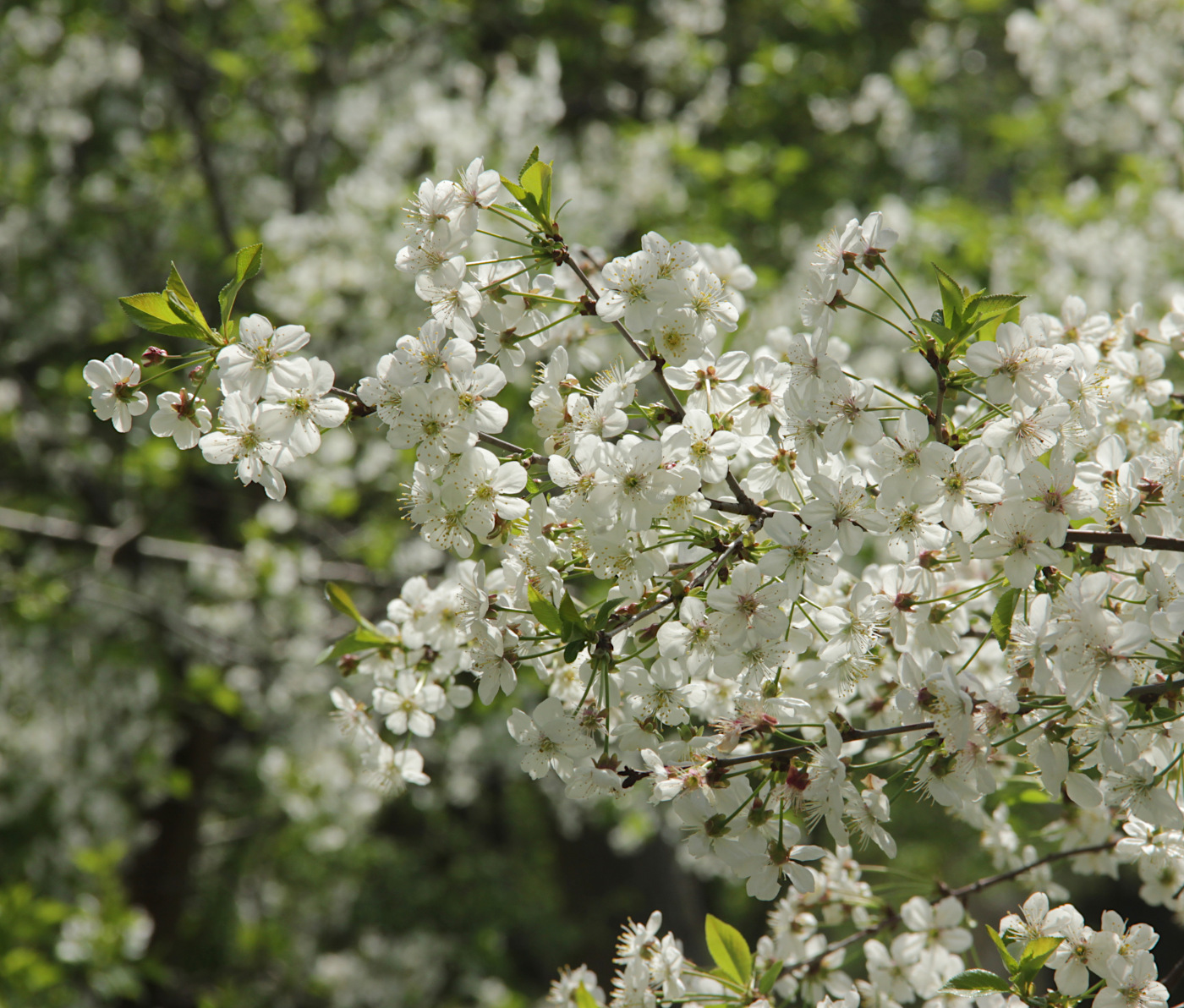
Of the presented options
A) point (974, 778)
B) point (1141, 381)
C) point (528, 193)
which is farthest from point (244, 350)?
point (1141, 381)

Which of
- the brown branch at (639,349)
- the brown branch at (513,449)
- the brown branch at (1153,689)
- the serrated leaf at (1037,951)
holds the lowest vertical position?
the serrated leaf at (1037,951)

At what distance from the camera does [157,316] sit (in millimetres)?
1491

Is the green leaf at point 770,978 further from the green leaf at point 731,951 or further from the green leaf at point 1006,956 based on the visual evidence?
the green leaf at point 1006,956

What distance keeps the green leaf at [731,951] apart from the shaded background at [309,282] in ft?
10.6

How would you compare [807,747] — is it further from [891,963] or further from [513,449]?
[891,963]

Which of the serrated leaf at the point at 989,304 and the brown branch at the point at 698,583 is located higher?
the serrated leaf at the point at 989,304

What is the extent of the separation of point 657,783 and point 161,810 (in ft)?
23.0

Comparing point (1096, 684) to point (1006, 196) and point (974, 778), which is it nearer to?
point (974, 778)

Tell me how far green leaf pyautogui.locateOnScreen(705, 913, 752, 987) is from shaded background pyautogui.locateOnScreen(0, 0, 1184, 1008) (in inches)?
127

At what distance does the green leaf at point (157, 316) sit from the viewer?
1475mm

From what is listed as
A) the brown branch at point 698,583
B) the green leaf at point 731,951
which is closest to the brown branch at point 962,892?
the green leaf at point 731,951

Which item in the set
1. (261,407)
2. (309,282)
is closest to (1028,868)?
(261,407)

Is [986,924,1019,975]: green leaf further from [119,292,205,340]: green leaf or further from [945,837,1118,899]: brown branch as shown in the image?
[119,292,205,340]: green leaf

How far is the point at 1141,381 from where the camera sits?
183 centimetres
